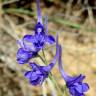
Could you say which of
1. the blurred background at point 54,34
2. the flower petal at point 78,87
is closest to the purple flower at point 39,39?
the flower petal at point 78,87

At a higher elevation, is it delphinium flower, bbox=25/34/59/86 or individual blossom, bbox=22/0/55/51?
individual blossom, bbox=22/0/55/51

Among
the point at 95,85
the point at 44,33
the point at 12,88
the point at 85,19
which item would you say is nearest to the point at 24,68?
the point at 12,88

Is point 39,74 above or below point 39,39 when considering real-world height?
below

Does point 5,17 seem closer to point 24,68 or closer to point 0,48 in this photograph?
point 0,48

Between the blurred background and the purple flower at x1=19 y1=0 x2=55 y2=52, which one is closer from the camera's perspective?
the purple flower at x1=19 y1=0 x2=55 y2=52

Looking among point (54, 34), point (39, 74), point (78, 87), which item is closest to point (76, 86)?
point (78, 87)

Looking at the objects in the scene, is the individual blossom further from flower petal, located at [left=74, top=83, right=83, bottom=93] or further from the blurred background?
the blurred background

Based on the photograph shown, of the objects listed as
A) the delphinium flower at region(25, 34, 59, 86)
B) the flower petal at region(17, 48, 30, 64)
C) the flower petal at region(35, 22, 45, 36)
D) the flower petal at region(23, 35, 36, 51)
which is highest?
the flower petal at region(35, 22, 45, 36)

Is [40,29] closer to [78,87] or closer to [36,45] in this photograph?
[36,45]

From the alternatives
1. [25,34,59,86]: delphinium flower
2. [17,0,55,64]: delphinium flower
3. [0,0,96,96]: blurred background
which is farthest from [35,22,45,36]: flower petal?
[0,0,96,96]: blurred background

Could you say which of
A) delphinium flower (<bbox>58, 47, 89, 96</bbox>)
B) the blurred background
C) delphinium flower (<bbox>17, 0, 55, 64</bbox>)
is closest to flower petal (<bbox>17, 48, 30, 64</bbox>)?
delphinium flower (<bbox>17, 0, 55, 64</bbox>)
